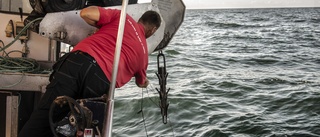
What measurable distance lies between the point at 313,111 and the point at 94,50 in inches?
323

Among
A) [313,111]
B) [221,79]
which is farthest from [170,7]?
[221,79]

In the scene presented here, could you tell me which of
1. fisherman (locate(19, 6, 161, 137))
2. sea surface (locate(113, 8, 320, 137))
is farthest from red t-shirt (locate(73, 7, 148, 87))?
sea surface (locate(113, 8, 320, 137))

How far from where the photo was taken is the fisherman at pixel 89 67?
327 cm

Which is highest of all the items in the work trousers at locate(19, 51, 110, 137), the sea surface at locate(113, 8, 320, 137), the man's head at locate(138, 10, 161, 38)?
the man's head at locate(138, 10, 161, 38)

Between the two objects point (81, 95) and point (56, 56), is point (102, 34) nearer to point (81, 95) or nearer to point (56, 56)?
point (81, 95)

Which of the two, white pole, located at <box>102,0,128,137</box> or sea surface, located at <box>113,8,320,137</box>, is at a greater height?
white pole, located at <box>102,0,128,137</box>

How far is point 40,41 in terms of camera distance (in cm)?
506

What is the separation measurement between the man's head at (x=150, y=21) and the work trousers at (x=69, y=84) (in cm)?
86

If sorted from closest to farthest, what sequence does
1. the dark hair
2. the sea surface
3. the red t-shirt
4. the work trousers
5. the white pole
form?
the white pole < the work trousers < the red t-shirt < the dark hair < the sea surface

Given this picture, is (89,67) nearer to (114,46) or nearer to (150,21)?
(114,46)

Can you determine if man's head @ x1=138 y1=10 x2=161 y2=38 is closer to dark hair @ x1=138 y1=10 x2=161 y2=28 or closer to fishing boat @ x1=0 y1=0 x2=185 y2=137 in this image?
dark hair @ x1=138 y1=10 x2=161 y2=28

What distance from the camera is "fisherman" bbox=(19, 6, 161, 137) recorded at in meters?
3.27

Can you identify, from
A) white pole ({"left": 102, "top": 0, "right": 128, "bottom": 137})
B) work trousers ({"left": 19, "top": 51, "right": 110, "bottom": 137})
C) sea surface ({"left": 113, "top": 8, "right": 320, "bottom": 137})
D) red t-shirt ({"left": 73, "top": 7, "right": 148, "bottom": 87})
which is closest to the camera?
white pole ({"left": 102, "top": 0, "right": 128, "bottom": 137})

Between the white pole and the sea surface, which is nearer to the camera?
the white pole
